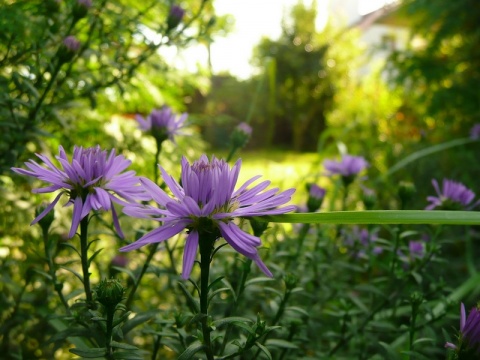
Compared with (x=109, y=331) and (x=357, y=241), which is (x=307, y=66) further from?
(x=109, y=331)

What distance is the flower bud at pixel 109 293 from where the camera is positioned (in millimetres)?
478

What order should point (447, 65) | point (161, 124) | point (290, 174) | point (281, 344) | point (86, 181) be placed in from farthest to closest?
point (447, 65) → point (290, 174) → point (161, 124) → point (281, 344) → point (86, 181)

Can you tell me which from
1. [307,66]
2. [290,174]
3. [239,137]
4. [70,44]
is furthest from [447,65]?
[307,66]

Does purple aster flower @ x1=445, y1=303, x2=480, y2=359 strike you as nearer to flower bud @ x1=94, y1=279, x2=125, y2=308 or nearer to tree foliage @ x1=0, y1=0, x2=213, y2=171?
flower bud @ x1=94, y1=279, x2=125, y2=308

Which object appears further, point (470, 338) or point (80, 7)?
point (80, 7)

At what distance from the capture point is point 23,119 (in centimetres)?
81

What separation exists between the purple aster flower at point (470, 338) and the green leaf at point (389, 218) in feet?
0.26

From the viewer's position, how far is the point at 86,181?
522mm

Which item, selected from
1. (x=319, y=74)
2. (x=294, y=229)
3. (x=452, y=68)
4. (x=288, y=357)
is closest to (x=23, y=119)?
(x=288, y=357)

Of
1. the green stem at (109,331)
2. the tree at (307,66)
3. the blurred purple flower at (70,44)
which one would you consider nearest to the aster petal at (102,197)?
the green stem at (109,331)

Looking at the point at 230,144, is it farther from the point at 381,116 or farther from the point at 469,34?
the point at 381,116

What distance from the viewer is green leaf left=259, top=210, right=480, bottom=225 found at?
1.56 feet

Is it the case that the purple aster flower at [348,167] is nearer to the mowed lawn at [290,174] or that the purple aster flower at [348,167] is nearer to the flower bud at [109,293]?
the mowed lawn at [290,174]

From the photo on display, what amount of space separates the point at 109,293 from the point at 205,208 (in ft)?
0.44
